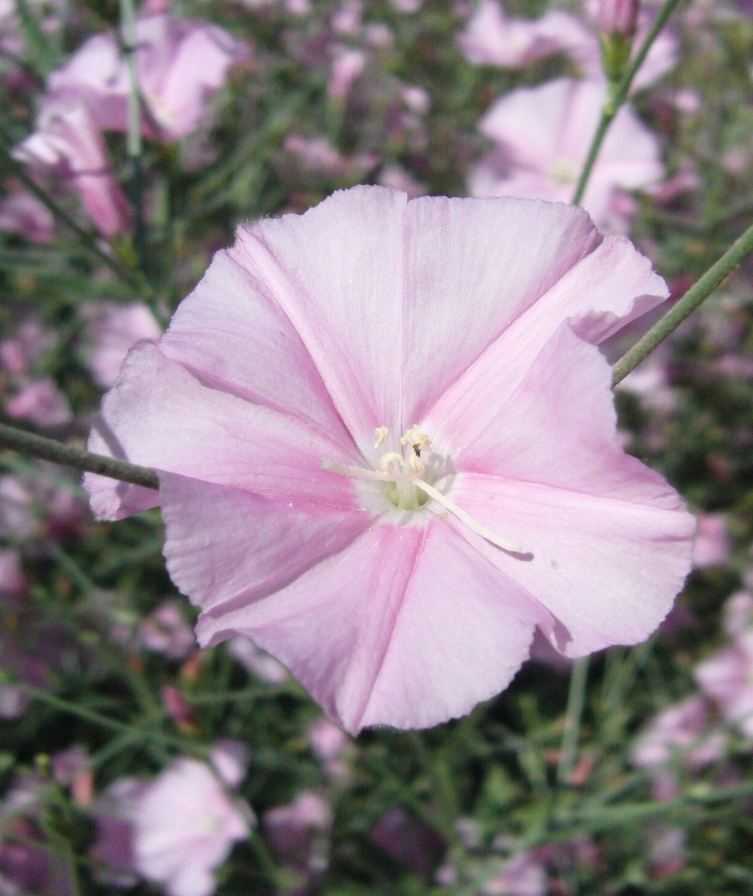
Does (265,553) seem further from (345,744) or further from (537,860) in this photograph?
(537,860)

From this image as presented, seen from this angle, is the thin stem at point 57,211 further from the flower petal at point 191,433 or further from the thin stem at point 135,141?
the flower petal at point 191,433

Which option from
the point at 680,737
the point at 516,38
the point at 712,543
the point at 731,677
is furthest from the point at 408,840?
the point at 516,38

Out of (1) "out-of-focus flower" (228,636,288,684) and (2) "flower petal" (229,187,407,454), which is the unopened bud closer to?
(2) "flower petal" (229,187,407,454)

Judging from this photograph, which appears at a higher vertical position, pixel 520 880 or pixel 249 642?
pixel 249 642

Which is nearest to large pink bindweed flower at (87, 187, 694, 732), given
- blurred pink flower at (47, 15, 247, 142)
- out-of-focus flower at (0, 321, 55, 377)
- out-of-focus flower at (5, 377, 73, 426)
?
blurred pink flower at (47, 15, 247, 142)

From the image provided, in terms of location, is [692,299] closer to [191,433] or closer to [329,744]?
[191,433]

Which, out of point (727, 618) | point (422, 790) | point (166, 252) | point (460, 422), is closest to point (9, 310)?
point (166, 252)

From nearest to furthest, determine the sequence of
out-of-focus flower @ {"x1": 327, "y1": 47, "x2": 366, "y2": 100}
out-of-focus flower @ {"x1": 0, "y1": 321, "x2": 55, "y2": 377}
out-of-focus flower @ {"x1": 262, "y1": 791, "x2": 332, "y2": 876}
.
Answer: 1. out-of-focus flower @ {"x1": 262, "y1": 791, "x2": 332, "y2": 876}
2. out-of-focus flower @ {"x1": 0, "y1": 321, "x2": 55, "y2": 377}
3. out-of-focus flower @ {"x1": 327, "y1": 47, "x2": 366, "y2": 100}

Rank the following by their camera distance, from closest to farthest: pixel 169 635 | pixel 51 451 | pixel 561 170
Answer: pixel 51 451 < pixel 169 635 < pixel 561 170
